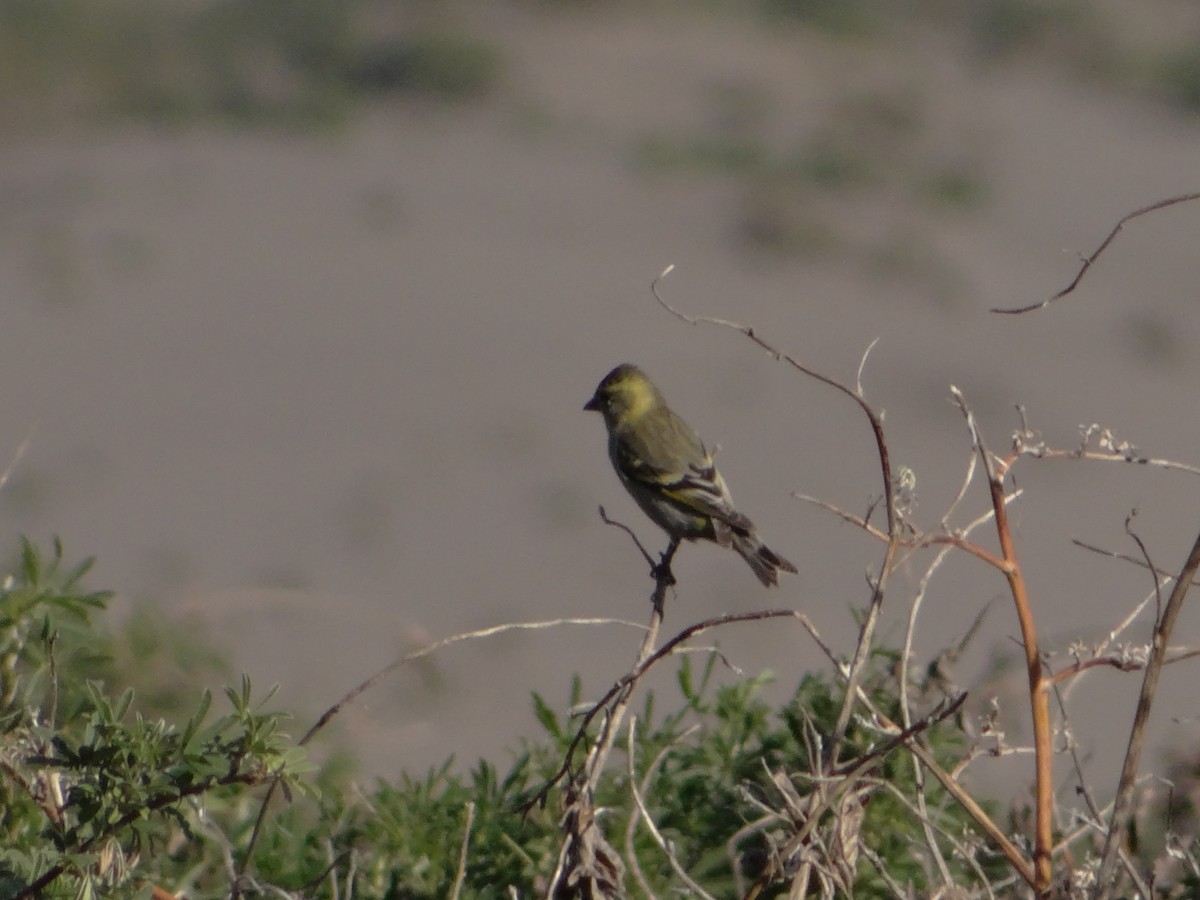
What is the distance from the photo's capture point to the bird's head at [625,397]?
20.6 feet

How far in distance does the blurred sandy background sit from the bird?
123 cm

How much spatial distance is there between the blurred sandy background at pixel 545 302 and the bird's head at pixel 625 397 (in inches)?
51.2

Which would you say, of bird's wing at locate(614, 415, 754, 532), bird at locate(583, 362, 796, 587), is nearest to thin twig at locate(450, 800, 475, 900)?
bird at locate(583, 362, 796, 587)

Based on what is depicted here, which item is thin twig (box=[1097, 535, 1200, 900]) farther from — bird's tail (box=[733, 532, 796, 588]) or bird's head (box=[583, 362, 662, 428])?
bird's head (box=[583, 362, 662, 428])

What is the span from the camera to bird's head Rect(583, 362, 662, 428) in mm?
6293

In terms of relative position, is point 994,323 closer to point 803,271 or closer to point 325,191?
point 803,271

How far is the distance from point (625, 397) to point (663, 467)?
1.10 feet

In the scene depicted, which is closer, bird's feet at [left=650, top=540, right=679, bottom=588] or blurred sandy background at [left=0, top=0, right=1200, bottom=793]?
bird's feet at [left=650, top=540, right=679, bottom=588]

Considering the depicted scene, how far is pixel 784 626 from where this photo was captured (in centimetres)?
1246

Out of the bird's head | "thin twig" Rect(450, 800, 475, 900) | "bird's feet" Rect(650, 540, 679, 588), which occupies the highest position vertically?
the bird's head

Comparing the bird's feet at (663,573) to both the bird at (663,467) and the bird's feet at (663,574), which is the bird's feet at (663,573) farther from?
the bird at (663,467)

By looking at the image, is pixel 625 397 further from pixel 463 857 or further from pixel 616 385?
pixel 463 857

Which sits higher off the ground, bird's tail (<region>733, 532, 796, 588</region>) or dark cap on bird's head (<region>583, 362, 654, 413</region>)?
dark cap on bird's head (<region>583, 362, 654, 413</region>)

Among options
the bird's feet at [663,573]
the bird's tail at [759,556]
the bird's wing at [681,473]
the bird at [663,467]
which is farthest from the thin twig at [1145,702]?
the bird's wing at [681,473]
